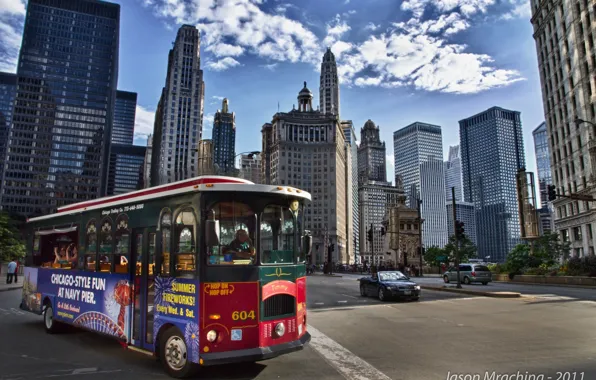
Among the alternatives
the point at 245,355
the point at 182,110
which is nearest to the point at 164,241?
the point at 245,355

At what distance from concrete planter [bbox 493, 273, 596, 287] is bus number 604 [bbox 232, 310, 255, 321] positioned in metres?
30.7

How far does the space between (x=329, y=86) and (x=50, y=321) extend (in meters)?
193

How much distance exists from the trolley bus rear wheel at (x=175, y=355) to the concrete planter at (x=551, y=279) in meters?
31.4

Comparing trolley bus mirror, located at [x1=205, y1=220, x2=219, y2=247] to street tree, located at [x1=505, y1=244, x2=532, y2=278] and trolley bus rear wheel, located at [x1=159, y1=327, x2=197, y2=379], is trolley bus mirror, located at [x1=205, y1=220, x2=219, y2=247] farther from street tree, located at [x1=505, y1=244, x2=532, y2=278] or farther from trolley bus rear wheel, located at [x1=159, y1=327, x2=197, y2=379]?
street tree, located at [x1=505, y1=244, x2=532, y2=278]

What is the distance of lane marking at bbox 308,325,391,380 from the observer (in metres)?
6.53

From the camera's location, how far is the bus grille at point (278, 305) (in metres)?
6.52

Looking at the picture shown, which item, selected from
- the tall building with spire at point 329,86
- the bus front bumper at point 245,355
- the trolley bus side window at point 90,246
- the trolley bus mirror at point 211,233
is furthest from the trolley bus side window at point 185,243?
the tall building with spire at point 329,86

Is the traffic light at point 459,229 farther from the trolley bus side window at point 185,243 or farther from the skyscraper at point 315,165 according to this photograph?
the skyscraper at point 315,165

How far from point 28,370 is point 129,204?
3.36m

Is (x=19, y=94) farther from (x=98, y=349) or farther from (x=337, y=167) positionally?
(x=98, y=349)

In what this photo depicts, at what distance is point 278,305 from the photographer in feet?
22.0

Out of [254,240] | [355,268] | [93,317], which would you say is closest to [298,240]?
[254,240]

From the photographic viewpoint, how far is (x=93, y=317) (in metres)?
8.84

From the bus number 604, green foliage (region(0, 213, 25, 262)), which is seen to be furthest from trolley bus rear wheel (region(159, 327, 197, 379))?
green foliage (region(0, 213, 25, 262))
